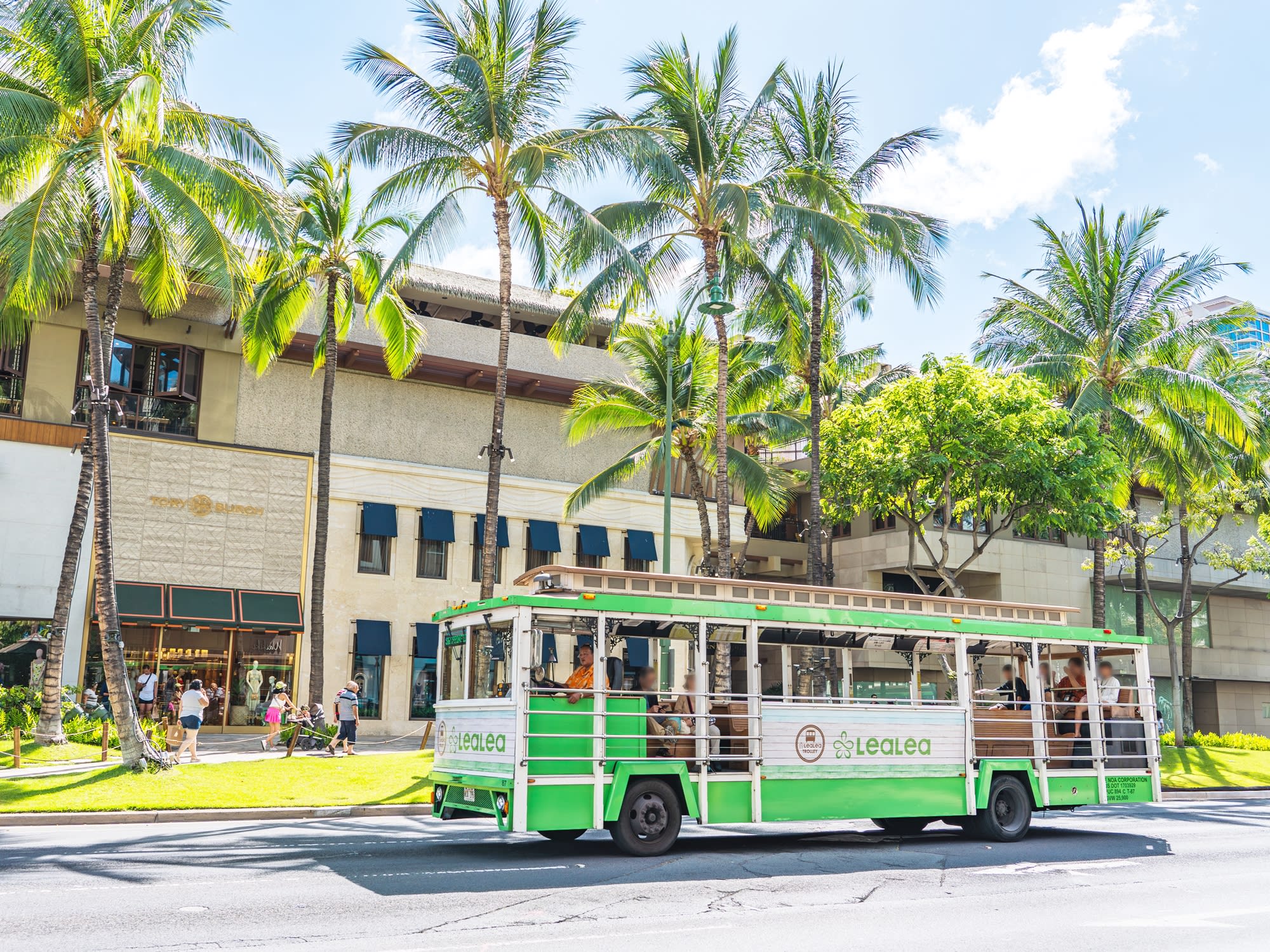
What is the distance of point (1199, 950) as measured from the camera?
736 cm

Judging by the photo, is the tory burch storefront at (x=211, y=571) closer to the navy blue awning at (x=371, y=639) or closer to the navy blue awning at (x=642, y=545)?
the navy blue awning at (x=371, y=639)

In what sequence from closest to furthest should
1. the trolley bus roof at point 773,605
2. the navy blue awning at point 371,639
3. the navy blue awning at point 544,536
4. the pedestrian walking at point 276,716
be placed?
1. the trolley bus roof at point 773,605
2. the pedestrian walking at point 276,716
3. the navy blue awning at point 371,639
4. the navy blue awning at point 544,536

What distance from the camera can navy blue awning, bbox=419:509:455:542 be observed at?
33781 mm

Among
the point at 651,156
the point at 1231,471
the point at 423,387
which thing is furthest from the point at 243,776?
the point at 1231,471

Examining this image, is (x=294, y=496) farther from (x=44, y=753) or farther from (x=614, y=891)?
(x=614, y=891)

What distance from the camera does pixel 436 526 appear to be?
33969mm

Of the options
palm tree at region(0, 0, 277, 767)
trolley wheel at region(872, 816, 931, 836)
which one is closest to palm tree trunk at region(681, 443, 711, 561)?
palm tree at region(0, 0, 277, 767)

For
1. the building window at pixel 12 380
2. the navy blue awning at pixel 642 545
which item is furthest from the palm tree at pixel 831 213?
the building window at pixel 12 380

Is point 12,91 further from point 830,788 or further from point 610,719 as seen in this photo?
point 830,788

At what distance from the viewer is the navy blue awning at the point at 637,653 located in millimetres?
11852

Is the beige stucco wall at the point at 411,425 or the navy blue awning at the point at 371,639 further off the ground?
the beige stucco wall at the point at 411,425

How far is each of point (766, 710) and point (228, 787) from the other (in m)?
9.72

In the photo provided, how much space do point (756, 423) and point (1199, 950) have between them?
89.5ft

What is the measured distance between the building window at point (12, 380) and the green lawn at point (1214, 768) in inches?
1165
